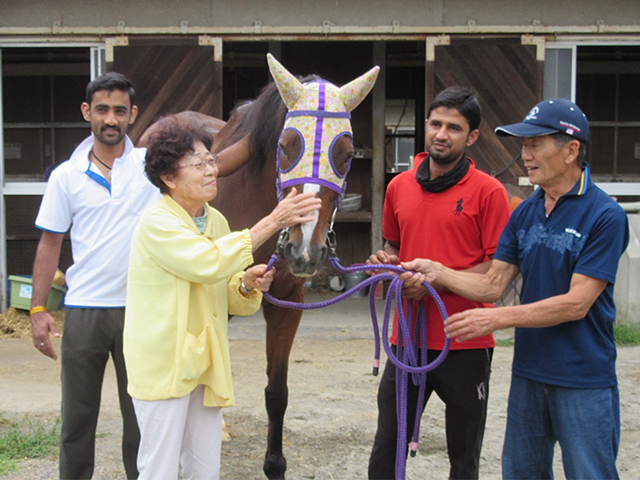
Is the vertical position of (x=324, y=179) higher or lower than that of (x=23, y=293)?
higher

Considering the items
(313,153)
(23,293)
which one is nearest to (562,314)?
(313,153)

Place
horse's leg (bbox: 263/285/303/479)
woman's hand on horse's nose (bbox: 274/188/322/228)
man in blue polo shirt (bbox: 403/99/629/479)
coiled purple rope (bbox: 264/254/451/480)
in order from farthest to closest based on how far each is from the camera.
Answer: horse's leg (bbox: 263/285/303/479) < coiled purple rope (bbox: 264/254/451/480) < woman's hand on horse's nose (bbox: 274/188/322/228) < man in blue polo shirt (bbox: 403/99/629/479)

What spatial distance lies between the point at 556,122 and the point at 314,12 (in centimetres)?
496

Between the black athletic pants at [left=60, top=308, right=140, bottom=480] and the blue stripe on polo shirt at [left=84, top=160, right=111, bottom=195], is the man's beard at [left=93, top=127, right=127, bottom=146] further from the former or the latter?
the black athletic pants at [left=60, top=308, right=140, bottom=480]

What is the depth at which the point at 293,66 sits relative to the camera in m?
8.60

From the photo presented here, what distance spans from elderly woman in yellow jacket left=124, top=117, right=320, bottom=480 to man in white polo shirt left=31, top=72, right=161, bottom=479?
0.57 metres

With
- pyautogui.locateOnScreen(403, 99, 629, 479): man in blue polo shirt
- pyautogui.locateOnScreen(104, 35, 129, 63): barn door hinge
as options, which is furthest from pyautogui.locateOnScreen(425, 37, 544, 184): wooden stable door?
pyautogui.locateOnScreen(403, 99, 629, 479): man in blue polo shirt

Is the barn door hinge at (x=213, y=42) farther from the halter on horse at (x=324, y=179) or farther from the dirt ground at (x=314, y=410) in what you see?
the halter on horse at (x=324, y=179)

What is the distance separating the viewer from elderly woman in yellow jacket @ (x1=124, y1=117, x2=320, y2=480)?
6.29 feet

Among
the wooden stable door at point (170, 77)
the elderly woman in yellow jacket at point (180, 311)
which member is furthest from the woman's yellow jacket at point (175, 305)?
the wooden stable door at point (170, 77)

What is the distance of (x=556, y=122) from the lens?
6.31ft

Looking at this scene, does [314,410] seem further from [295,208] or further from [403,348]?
[295,208]

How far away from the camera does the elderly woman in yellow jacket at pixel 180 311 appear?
1918 mm

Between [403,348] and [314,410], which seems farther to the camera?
Result: [314,410]
